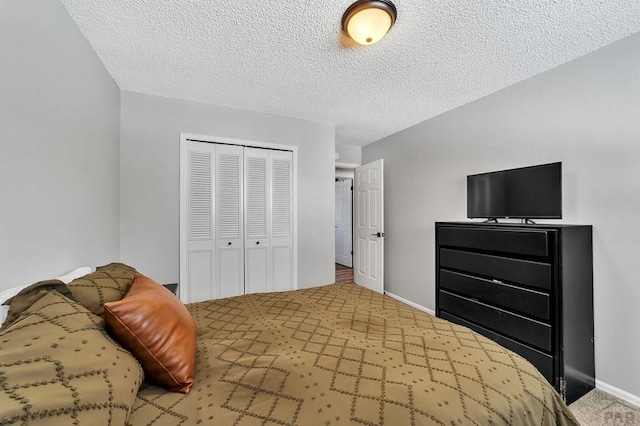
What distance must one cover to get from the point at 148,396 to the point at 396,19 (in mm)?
2204

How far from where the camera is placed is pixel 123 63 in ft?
7.40

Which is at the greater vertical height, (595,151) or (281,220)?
(595,151)

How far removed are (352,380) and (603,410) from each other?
2.12 m

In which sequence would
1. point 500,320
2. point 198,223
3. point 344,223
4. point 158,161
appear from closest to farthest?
point 500,320
point 158,161
point 198,223
point 344,223

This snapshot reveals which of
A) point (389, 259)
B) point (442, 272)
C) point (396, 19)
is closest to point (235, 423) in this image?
point (396, 19)

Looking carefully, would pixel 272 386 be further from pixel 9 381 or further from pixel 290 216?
pixel 290 216

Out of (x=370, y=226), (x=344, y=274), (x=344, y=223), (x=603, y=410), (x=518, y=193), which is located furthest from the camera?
(x=344, y=223)

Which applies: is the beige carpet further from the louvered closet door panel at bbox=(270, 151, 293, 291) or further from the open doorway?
the open doorway

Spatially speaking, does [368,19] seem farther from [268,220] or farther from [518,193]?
[268,220]

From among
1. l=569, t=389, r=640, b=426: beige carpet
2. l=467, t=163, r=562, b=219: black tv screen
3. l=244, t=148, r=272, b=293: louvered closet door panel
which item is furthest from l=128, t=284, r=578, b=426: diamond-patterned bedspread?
l=244, t=148, r=272, b=293: louvered closet door panel

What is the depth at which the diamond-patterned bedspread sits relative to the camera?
0.79 m

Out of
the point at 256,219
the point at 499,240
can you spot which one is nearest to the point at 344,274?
the point at 256,219

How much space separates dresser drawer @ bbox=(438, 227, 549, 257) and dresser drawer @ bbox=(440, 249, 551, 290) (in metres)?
0.07

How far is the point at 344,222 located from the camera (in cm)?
681
